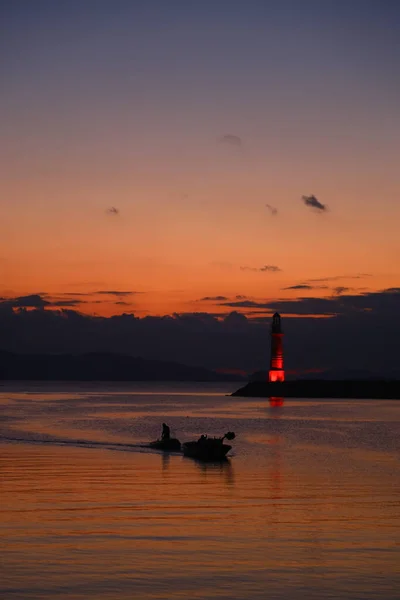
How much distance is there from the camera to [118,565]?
20.2 meters

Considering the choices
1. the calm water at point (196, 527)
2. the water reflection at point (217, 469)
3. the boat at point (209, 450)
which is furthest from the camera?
the boat at point (209, 450)

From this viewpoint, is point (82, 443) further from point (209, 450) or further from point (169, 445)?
point (209, 450)

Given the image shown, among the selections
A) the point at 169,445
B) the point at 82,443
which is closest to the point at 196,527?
the point at 169,445

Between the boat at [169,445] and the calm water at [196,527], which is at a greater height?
the boat at [169,445]

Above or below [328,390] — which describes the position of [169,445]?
below

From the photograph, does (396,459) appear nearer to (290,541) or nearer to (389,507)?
(389,507)

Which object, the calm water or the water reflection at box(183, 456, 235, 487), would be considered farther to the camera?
the water reflection at box(183, 456, 235, 487)

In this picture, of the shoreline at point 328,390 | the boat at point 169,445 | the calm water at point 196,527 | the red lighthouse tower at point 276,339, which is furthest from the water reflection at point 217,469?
the shoreline at point 328,390

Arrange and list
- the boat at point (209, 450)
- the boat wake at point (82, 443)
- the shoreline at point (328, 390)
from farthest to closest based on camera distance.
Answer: the shoreline at point (328, 390) < the boat wake at point (82, 443) < the boat at point (209, 450)

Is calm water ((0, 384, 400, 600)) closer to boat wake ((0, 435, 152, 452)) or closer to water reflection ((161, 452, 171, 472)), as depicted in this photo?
water reflection ((161, 452, 171, 472))

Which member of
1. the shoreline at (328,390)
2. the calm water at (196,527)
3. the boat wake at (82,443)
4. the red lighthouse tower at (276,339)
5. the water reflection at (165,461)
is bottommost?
the calm water at (196,527)

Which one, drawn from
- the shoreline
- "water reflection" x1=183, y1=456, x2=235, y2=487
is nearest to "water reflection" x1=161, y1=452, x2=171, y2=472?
"water reflection" x1=183, y1=456, x2=235, y2=487

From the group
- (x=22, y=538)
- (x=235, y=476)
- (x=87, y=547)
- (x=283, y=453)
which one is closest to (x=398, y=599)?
(x=87, y=547)

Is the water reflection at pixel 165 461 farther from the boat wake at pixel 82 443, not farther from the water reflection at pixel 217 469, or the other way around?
the boat wake at pixel 82 443
